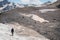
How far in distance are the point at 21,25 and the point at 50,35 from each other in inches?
522

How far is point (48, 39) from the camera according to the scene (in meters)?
48.0

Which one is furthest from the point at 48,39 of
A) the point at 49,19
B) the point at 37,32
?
the point at 49,19

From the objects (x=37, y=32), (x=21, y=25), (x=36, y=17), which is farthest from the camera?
(x=36, y=17)

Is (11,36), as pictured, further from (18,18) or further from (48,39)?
(18,18)

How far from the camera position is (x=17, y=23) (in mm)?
62219

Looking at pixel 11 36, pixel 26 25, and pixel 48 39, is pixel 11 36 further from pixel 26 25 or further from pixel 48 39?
pixel 26 25

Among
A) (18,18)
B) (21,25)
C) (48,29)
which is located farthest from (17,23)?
(48,29)

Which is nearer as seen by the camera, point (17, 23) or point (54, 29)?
point (54, 29)

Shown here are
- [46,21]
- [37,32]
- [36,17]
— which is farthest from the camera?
[36,17]

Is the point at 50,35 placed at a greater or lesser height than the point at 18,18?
lesser

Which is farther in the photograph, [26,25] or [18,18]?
[18,18]

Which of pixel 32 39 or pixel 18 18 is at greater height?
pixel 18 18

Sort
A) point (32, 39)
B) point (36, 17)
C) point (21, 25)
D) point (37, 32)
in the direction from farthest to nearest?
point (36, 17)
point (21, 25)
point (37, 32)
point (32, 39)

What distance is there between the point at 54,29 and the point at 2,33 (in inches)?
606
